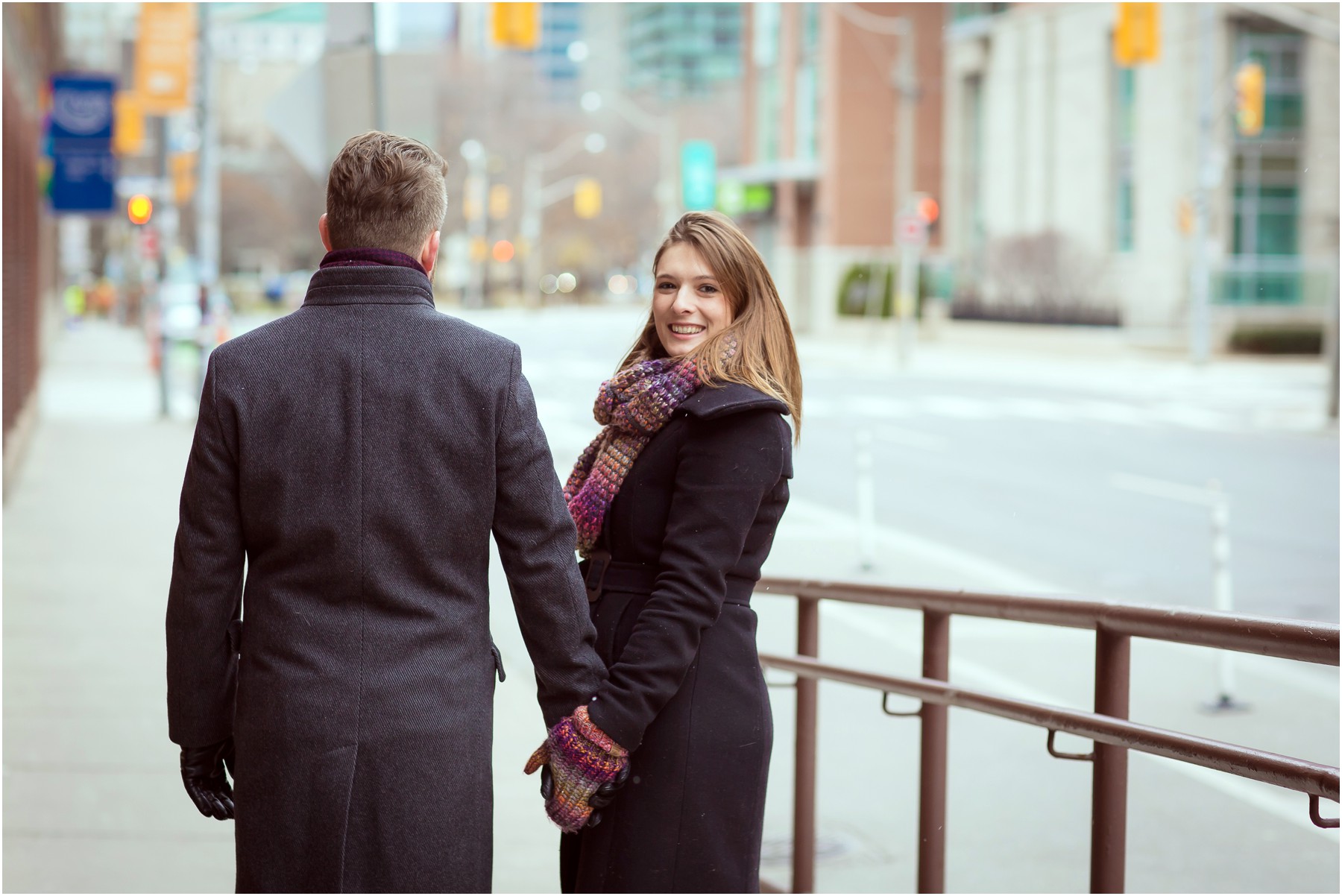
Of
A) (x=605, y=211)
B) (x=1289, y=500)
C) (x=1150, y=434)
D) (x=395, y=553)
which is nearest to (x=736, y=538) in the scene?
(x=395, y=553)

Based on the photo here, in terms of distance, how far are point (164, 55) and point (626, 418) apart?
62.5 ft

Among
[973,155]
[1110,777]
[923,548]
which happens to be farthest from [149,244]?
[973,155]

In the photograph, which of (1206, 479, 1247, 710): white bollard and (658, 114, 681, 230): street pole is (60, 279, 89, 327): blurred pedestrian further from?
(1206, 479, 1247, 710): white bollard

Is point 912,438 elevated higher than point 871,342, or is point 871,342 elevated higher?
point 871,342

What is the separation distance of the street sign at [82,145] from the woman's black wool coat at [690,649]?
16517mm

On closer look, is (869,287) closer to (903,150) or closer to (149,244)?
(903,150)

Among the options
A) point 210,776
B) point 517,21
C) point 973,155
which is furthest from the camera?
point 973,155

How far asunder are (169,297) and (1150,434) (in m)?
15.8

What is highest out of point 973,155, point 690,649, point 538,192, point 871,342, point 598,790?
point 973,155

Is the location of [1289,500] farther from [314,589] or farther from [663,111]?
[663,111]

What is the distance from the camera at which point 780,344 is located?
294 cm

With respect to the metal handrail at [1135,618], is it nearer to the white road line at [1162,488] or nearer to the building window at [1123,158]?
the white road line at [1162,488]

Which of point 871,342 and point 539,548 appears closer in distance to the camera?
point 539,548

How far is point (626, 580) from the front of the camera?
9.48 ft
